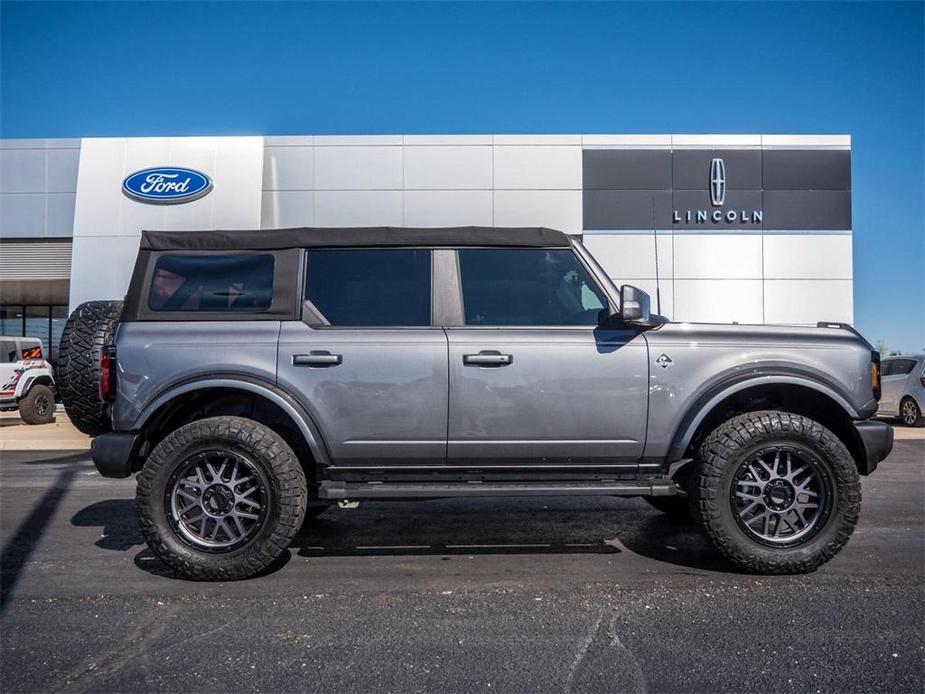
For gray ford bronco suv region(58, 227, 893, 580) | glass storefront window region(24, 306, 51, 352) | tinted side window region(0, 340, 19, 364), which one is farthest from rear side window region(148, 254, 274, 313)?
glass storefront window region(24, 306, 51, 352)

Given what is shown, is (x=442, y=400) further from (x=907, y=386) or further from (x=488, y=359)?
(x=907, y=386)

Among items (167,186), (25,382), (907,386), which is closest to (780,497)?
(907,386)

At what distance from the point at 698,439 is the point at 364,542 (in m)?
2.46

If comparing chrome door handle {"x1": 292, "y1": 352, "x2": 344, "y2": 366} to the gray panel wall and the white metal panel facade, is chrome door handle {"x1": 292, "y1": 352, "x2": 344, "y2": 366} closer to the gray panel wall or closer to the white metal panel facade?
the white metal panel facade

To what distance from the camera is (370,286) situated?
436cm

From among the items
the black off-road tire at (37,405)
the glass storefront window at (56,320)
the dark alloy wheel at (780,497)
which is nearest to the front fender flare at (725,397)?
the dark alloy wheel at (780,497)

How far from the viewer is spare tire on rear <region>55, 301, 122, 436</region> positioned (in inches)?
172

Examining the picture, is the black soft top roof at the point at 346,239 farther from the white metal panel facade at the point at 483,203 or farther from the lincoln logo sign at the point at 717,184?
the lincoln logo sign at the point at 717,184

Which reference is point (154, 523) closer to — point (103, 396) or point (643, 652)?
point (103, 396)

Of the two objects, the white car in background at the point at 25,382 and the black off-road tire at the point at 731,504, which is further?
the white car in background at the point at 25,382

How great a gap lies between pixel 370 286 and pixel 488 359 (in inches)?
36.6

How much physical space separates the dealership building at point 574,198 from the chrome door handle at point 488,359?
1394 centimetres

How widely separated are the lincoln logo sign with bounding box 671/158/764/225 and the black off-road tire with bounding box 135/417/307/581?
15824mm

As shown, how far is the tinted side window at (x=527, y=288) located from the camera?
4.32 metres
